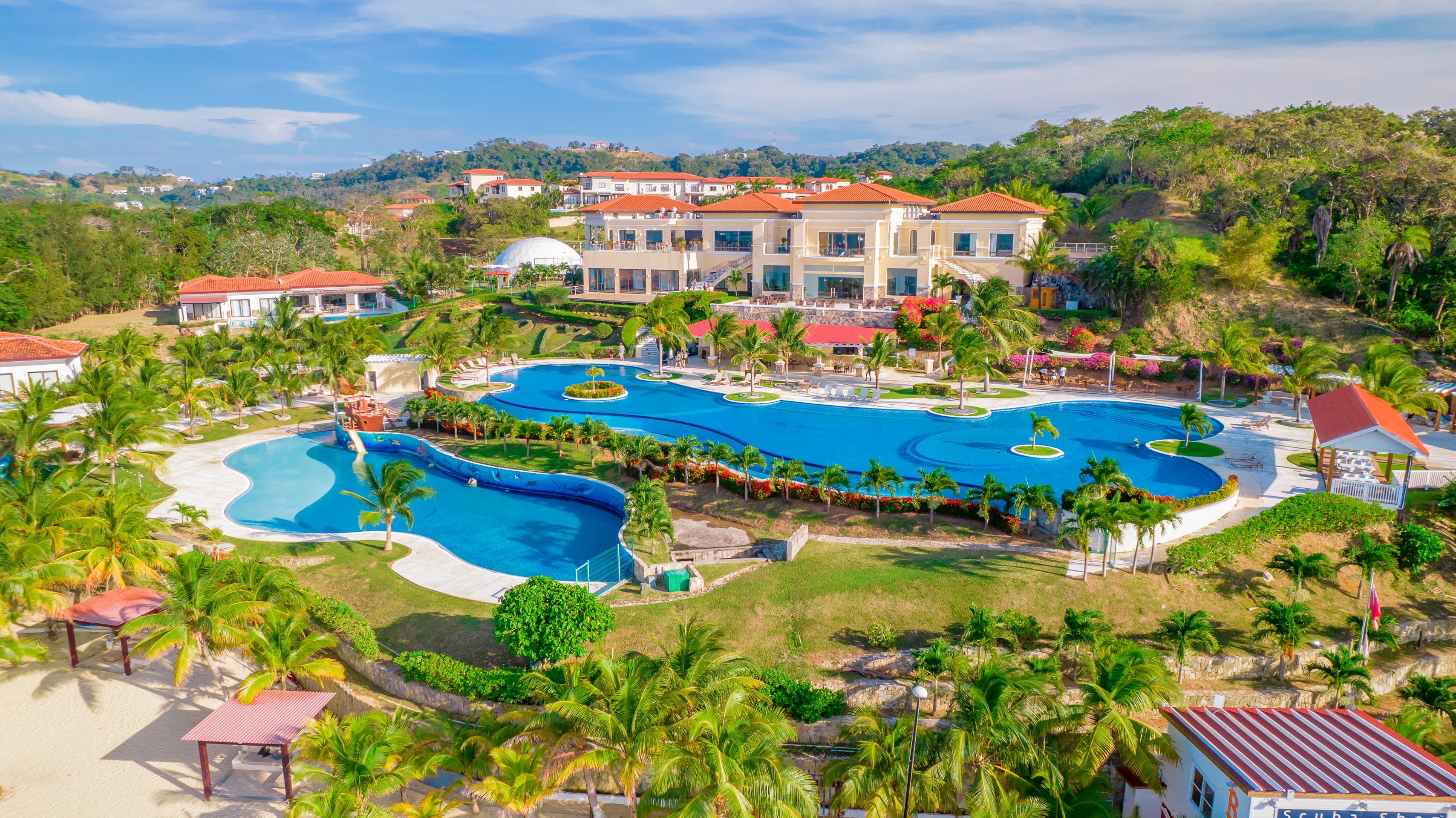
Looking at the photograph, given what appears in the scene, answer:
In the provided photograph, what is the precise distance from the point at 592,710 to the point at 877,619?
8.20 meters

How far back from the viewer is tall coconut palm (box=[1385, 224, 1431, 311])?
40281mm

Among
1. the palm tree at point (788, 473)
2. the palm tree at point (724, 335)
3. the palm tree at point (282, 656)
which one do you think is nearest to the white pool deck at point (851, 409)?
the palm tree at point (724, 335)

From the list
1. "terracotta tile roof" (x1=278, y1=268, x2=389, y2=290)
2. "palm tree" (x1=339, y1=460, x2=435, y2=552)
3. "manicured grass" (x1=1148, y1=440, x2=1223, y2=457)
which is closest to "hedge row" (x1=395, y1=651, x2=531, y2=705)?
"palm tree" (x1=339, y1=460, x2=435, y2=552)

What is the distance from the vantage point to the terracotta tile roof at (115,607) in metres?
18.7

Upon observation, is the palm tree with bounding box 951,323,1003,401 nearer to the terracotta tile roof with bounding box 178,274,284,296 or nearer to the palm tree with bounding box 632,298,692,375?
the palm tree with bounding box 632,298,692,375

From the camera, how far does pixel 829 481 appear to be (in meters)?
25.0

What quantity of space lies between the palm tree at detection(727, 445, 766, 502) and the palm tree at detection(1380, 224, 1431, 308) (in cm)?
3503

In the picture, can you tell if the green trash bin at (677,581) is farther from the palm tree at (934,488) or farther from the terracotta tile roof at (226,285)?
the terracotta tile roof at (226,285)

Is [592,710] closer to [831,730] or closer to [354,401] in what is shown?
[831,730]

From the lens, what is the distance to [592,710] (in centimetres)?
1316

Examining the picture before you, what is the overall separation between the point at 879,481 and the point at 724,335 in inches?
892

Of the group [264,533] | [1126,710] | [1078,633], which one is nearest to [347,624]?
[264,533]

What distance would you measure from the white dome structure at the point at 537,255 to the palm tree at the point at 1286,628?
2708 inches

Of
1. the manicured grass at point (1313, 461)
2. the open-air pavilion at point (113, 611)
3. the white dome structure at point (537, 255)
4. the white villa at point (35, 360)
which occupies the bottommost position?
the open-air pavilion at point (113, 611)
